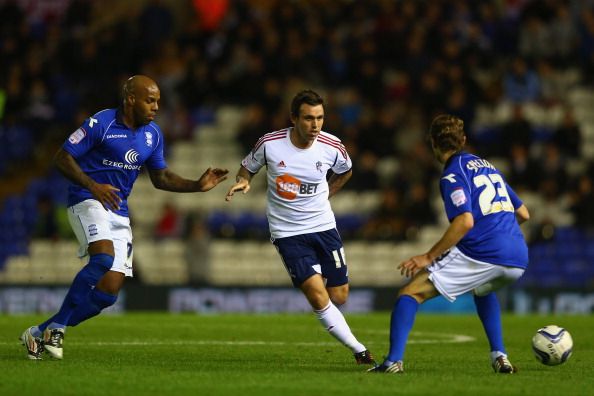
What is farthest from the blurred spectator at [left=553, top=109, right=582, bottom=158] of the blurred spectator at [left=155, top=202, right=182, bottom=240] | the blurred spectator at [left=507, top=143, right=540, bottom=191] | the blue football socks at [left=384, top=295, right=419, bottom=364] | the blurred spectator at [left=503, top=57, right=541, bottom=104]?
the blue football socks at [left=384, top=295, right=419, bottom=364]

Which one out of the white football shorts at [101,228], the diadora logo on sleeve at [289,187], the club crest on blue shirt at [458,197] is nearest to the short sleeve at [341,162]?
the diadora logo on sleeve at [289,187]

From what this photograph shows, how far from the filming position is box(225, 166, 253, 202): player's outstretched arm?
34.5 feet

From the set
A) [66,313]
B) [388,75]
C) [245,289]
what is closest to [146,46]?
[388,75]

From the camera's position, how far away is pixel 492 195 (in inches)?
386

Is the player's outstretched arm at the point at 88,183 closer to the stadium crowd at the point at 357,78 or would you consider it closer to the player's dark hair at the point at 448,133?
the player's dark hair at the point at 448,133

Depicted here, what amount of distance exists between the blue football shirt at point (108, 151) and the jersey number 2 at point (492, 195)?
3059mm

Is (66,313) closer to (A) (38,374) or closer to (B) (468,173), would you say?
(A) (38,374)

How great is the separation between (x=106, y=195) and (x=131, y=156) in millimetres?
608

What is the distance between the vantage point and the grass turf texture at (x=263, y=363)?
339 inches

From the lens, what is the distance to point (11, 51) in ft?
87.6

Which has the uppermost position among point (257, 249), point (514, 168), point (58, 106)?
point (58, 106)

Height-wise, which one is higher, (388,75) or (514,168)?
(388,75)

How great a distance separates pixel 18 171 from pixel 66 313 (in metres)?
15.8

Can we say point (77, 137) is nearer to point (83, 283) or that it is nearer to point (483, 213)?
point (83, 283)
